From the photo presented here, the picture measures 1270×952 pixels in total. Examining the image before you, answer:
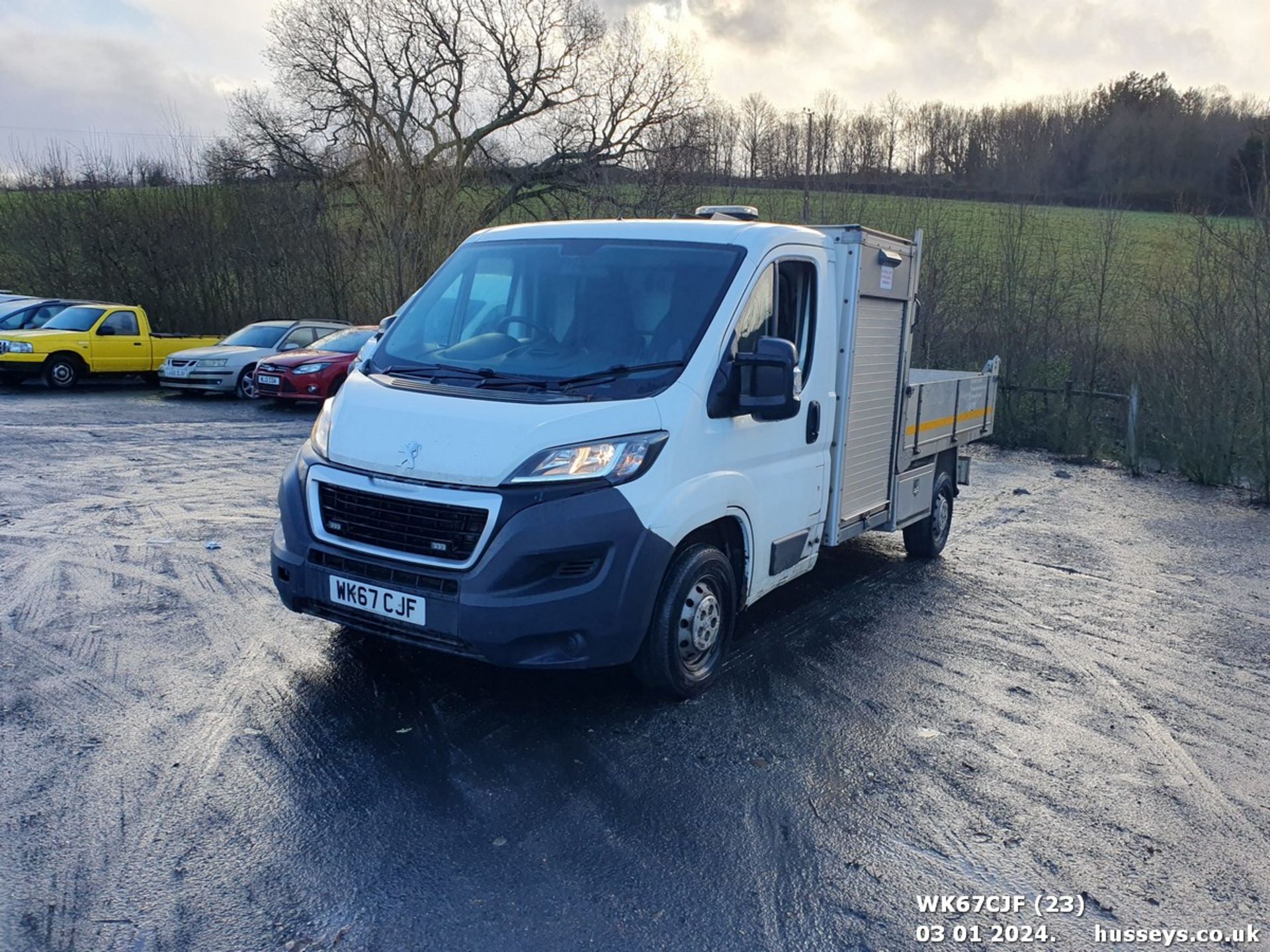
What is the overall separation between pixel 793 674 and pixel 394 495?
247 cm

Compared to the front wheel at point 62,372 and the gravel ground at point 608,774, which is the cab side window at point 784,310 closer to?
the gravel ground at point 608,774

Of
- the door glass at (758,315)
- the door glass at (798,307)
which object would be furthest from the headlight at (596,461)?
the door glass at (798,307)

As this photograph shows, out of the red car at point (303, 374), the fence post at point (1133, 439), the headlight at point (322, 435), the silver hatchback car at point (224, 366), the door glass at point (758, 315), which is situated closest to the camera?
the headlight at point (322, 435)

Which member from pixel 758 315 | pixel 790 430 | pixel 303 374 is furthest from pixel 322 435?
pixel 303 374

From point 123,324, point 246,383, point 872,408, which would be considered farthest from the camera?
point 123,324

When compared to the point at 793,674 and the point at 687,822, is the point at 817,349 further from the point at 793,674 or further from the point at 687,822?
the point at 687,822

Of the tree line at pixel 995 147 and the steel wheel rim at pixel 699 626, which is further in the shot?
the tree line at pixel 995 147

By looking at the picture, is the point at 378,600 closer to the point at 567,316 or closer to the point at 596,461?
the point at 596,461

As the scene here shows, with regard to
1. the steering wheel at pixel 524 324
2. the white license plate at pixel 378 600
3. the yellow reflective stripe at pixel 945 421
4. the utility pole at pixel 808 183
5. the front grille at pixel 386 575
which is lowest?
the white license plate at pixel 378 600

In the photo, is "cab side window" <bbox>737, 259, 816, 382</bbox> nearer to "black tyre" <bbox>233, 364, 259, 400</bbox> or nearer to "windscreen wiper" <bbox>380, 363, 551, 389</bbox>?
"windscreen wiper" <bbox>380, 363, 551, 389</bbox>

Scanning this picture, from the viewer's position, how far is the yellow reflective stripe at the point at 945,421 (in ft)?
24.4

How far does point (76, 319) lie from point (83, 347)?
75 cm

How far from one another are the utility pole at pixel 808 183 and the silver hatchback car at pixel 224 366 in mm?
11711

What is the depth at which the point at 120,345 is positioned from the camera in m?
19.6
